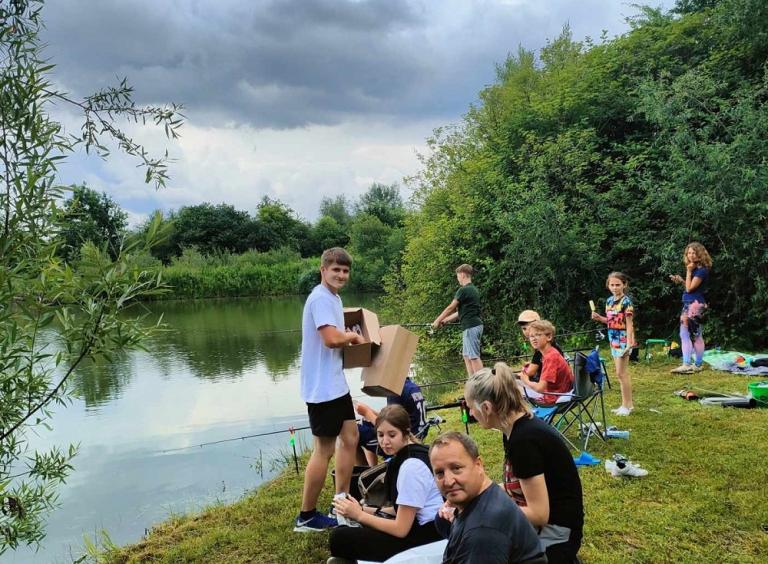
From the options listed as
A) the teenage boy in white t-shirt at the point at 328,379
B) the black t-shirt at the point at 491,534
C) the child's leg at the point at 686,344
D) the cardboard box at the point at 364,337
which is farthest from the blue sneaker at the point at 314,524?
the child's leg at the point at 686,344

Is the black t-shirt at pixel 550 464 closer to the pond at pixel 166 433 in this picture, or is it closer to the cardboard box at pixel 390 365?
the cardboard box at pixel 390 365

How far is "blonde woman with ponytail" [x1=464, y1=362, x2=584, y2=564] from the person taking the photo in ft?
6.72

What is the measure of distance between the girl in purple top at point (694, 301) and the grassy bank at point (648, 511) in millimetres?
1907

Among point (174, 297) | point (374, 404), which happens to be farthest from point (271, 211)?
point (374, 404)

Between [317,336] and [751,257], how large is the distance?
7632 mm

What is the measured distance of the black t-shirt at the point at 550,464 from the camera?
2.05 metres

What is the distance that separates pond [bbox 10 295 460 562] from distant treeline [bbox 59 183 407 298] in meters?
0.55

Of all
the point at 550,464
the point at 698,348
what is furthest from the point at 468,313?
the point at 550,464

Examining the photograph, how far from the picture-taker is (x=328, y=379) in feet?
10.5

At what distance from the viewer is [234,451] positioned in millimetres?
6516

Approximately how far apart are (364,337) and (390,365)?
0.27 meters

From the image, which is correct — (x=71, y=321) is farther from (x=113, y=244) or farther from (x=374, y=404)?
(x=374, y=404)

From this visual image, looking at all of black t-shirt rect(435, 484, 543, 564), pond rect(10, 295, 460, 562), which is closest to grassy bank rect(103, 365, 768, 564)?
pond rect(10, 295, 460, 562)

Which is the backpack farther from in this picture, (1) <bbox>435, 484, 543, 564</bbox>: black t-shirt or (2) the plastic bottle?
(2) the plastic bottle
